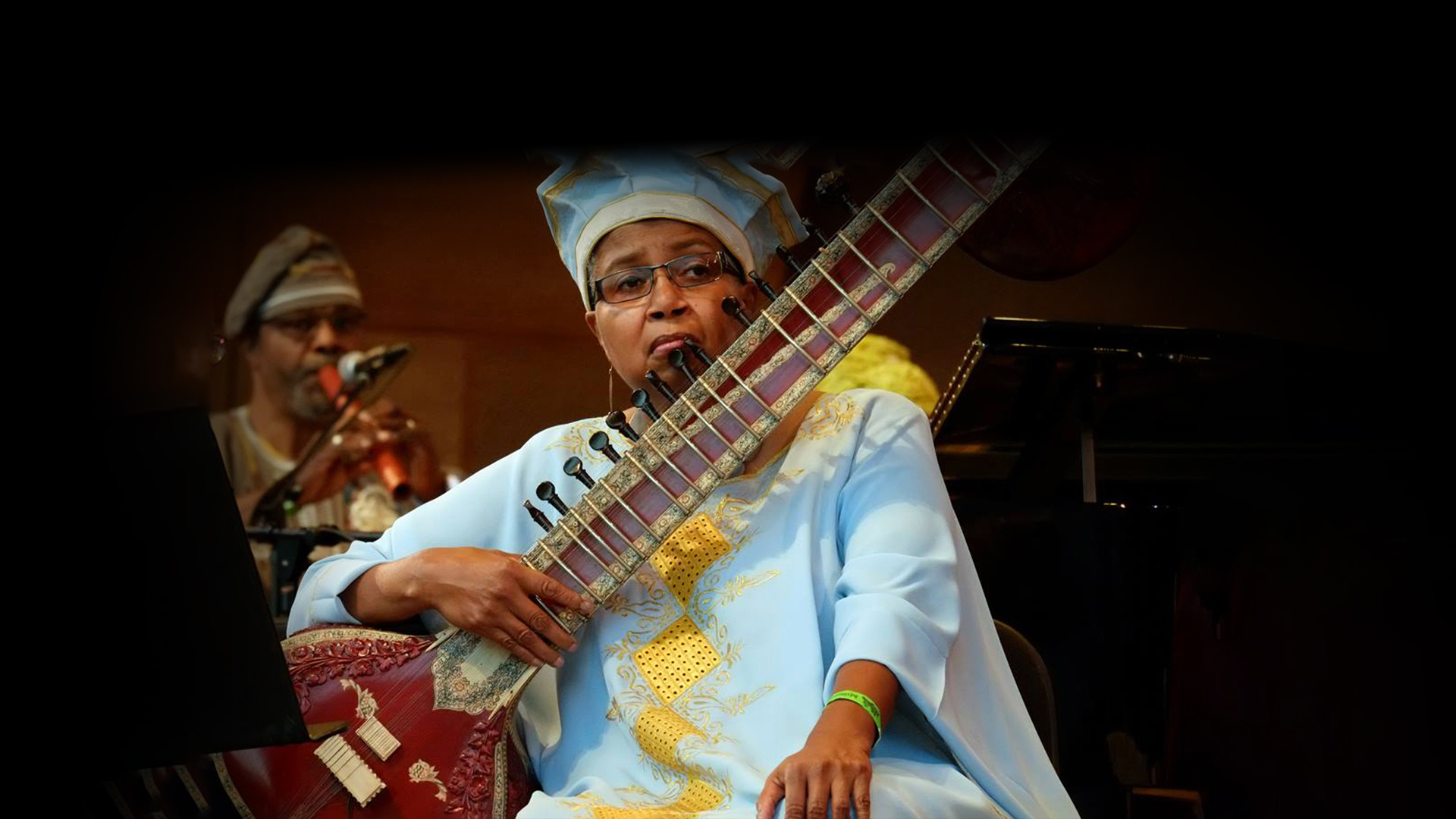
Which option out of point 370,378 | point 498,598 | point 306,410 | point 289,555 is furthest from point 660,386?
point 306,410

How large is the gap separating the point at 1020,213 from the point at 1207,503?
3.19ft

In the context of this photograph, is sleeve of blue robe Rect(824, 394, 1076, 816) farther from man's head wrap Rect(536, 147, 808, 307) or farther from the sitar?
man's head wrap Rect(536, 147, 808, 307)

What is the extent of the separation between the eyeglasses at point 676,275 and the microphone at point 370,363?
2.75 m

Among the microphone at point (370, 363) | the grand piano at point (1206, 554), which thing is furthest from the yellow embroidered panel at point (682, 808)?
the microphone at point (370, 363)

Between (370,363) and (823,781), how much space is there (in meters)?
3.65

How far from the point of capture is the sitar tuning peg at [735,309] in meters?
2.17

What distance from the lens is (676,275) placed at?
227 cm

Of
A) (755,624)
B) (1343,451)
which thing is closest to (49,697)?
(755,624)

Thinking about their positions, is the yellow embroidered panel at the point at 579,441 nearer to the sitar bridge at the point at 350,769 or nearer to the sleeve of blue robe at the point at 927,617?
the sleeve of blue robe at the point at 927,617

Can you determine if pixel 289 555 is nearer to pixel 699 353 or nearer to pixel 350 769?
pixel 350 769

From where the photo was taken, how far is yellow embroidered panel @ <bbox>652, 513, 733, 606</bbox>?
220cm

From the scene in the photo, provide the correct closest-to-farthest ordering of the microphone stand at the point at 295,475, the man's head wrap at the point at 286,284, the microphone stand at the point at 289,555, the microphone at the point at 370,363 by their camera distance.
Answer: the microphone stand at the point at 289,555, the microphone stand at the point at 295,475, the microphone at the point at 370,363, the man's head wrap at the point at 286,284

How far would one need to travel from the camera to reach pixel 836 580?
212cm

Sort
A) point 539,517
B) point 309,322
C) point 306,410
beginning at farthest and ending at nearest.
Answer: point 309,322 < point 306,410 < point 539,517
